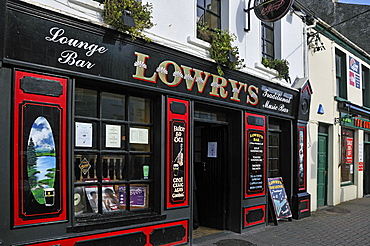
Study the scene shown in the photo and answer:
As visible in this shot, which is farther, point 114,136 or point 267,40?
point 267,40

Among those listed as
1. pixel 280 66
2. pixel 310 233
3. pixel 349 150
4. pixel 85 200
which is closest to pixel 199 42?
pixel 280 66

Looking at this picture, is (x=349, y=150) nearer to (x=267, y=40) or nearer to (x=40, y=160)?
(x=267, y=40)

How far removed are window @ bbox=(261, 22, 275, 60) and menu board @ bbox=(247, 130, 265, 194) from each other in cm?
217

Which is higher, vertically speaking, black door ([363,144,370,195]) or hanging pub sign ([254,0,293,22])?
hanging pub sign ([254,0,293,22])

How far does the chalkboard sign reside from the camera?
8742 mm

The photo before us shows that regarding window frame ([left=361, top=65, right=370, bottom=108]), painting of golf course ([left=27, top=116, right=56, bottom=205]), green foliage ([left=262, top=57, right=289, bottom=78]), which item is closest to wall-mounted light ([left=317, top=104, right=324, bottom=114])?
green foliage ([left=262, top=57, right=289, bottom=78])

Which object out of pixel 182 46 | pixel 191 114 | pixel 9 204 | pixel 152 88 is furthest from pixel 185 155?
pixel 9 204

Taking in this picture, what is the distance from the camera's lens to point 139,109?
6.09m

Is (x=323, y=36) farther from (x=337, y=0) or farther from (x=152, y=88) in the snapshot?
(x=152, y=88)

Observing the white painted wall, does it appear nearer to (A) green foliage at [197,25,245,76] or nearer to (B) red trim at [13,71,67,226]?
(A) green foliage at [197,25,245,76]

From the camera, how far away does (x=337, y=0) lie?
55.0ft

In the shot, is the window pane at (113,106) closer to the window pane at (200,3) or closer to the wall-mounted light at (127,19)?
the wall-mounted light at (127,19)

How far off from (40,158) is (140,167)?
1895mm

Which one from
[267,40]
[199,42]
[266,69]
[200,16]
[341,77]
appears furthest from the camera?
[341,77]
